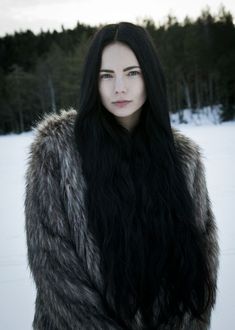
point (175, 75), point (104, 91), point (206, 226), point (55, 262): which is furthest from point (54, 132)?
point (175, 75)

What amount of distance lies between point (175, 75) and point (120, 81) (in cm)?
3035

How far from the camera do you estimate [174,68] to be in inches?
1212

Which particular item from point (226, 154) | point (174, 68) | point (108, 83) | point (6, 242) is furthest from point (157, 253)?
point (174, 68)

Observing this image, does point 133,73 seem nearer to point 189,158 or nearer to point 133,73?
point 133,73

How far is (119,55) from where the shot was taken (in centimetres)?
147

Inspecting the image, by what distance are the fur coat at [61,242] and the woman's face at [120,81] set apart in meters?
0.21

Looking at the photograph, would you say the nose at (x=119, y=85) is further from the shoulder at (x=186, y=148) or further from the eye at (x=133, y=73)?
the shoulder at (x=186, y=148)

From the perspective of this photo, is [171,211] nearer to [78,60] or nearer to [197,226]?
[197,226]

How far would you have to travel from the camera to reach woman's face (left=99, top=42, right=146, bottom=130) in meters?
1.47

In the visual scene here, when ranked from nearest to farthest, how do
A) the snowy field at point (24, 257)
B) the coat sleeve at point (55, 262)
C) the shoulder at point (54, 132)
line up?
1. the coat sleeve at point (55, 262)
2. the shoulder at point (54, 132)
3. the snowy field at point (24, 257)

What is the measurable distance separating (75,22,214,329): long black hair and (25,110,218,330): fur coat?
4 centimetres

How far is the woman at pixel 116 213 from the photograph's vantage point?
144cm

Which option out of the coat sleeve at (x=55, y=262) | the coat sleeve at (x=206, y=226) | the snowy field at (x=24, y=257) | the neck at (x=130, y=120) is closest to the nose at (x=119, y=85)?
the neck at (x=130, y=120)

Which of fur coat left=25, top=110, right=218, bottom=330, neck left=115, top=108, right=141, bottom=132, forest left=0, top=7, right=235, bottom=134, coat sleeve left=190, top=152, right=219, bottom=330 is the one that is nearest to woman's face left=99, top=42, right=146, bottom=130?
neck left=115, top=108, right=141, bottom=132
